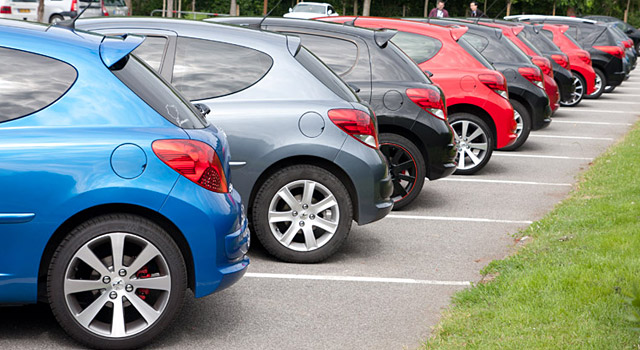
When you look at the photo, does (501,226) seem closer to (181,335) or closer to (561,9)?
(181,335)

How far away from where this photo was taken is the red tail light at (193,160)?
4.52 meters

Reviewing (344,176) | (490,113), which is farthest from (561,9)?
(344,176)

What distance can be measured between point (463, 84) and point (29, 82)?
7.30 m

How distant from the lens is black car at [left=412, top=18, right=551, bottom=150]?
1310cm

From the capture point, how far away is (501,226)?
8.27m

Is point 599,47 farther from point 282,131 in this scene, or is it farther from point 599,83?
point 282,131

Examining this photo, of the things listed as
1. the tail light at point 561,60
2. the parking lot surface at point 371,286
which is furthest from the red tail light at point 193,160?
the tail light at point 561,60

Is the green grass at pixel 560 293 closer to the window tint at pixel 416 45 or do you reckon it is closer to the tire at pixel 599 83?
the window tint at pixel 416 45

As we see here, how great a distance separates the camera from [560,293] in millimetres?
5461

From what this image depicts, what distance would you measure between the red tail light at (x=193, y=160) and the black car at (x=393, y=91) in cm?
347

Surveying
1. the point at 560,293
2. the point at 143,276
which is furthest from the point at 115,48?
the point at 560,293

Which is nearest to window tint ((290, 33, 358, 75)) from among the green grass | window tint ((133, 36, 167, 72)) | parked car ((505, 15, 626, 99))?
window tint ((133, 36, 167, 72))

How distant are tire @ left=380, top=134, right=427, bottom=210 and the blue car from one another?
4.23 meters

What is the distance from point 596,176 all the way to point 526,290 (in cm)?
547
